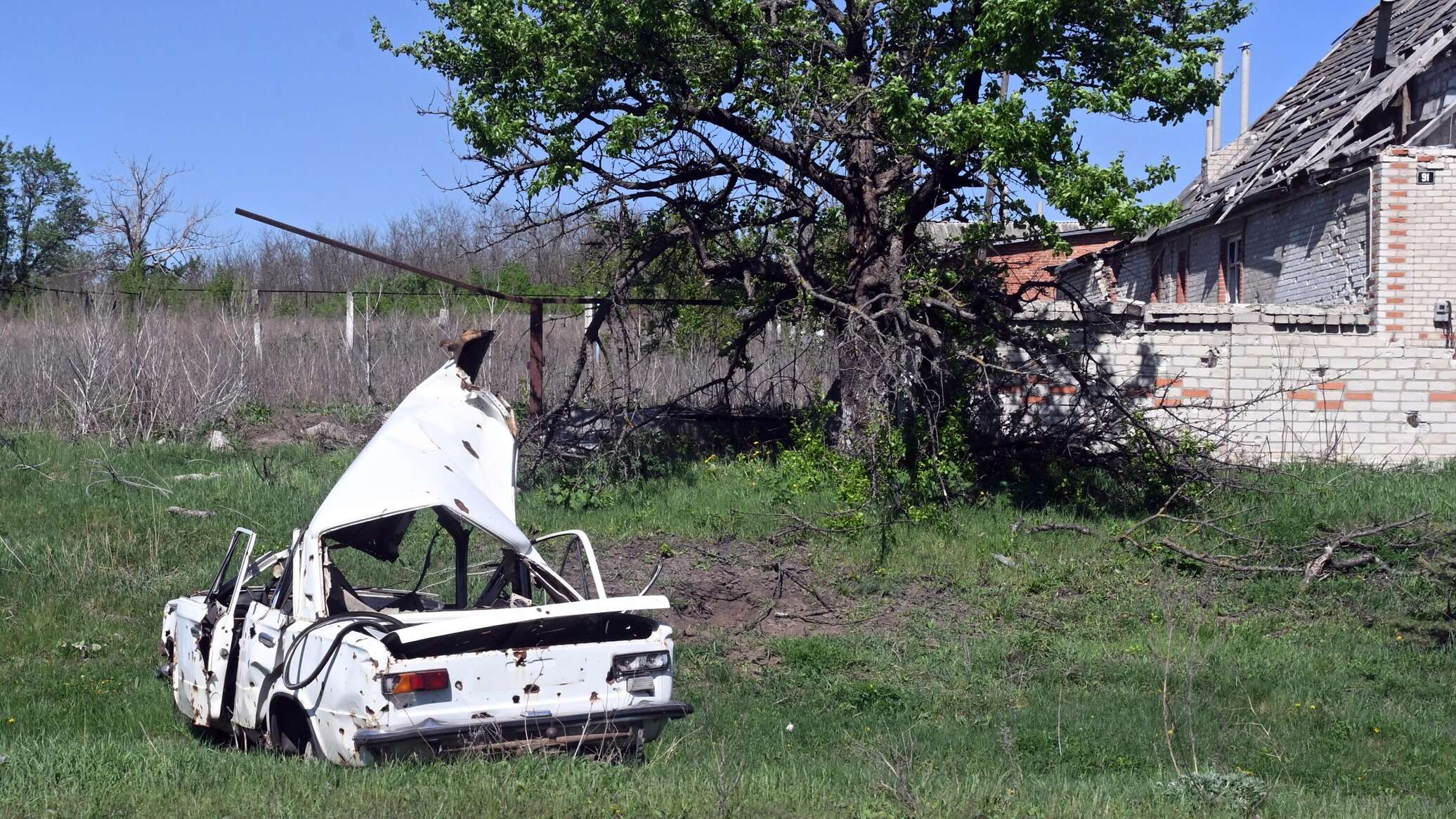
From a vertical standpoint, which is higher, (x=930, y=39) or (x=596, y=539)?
(x=930, y=39)

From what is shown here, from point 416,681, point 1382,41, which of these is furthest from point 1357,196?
point 416,681

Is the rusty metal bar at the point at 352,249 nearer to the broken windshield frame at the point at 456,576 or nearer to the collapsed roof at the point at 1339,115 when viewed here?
the broken windshield frame at the point at 456,576

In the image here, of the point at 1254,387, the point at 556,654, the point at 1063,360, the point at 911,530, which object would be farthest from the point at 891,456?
the point at 556,654

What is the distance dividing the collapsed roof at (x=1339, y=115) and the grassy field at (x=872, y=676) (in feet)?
18.5

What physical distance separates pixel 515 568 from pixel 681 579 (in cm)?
381

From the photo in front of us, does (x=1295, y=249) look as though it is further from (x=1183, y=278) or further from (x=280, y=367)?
(x=280, y=367)

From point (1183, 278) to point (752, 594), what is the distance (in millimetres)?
16384

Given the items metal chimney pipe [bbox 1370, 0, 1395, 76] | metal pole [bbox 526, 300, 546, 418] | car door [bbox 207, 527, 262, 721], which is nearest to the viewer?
car door [bbox 207, 527, 262, 721]

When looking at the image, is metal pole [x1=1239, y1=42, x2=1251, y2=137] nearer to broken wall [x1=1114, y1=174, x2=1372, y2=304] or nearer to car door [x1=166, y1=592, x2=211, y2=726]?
broken wall [x1=1114, y1=174, x2=1372, y2=304]

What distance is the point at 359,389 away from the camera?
20188 mm

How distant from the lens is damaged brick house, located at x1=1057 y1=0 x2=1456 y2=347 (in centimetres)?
1616

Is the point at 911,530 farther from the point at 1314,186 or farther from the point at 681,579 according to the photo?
the point at 1314,186

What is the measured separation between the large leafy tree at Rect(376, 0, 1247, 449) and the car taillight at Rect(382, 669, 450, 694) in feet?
23.5

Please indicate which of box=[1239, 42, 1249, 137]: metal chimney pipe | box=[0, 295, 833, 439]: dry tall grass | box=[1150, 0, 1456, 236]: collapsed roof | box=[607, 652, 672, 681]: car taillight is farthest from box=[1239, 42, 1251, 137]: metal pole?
box=[607, 652, 672, 681]: car taillight
